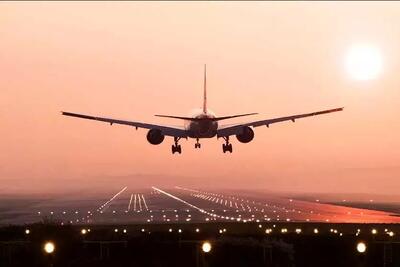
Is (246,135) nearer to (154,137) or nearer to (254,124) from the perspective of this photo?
(254,124)

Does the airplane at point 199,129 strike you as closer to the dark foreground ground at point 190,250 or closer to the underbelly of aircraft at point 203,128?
the underbelly of aircraft at point 203,128

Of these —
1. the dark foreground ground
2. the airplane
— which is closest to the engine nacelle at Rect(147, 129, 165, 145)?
the airplane

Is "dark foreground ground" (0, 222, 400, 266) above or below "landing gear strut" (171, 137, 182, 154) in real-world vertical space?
below

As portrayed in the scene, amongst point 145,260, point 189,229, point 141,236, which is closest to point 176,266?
point 145,260

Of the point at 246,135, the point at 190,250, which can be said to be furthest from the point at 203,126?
the point at 190,250

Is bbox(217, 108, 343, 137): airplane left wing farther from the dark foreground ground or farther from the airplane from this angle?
the dark foreground ground

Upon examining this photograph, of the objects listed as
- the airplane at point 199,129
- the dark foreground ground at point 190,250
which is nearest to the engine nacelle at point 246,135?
→ the airplane at point 199,129
